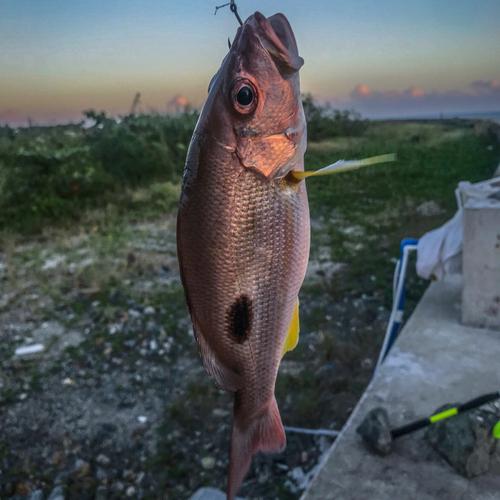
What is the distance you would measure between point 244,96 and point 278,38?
0.10 meters

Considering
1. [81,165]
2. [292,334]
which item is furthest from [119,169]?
[292,334]

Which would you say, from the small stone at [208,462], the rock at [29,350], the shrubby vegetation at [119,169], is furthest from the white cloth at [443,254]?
the shrubby vegetation at [119,169]

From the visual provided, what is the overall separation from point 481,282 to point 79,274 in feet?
15.5

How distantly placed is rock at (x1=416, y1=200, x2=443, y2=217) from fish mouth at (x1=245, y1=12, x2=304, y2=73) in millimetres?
9908

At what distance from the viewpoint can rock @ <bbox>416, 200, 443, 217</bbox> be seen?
10578mm

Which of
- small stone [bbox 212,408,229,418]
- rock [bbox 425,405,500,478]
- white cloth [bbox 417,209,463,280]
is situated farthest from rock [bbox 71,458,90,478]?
white cloth [bbox 417,209,463,280]

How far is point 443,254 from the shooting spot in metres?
4.48

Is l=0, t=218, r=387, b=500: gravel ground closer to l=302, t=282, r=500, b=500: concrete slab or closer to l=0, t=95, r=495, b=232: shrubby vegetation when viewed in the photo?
l=302, t=282, r=500, b=500: concrete slab

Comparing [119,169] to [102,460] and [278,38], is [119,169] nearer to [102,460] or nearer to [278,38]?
[102,460]

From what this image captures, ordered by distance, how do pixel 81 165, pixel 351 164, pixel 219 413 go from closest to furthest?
pixel 351 164 < pixel 219 413 < pixel 81 165

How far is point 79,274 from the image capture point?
24.2 feet

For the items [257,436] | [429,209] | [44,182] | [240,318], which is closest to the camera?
[240,318]

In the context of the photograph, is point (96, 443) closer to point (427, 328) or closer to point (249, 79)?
point (427, 328)

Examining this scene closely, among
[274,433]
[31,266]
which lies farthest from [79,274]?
[274,433]
